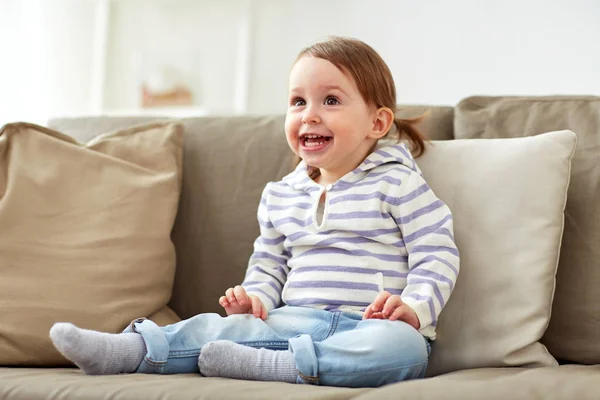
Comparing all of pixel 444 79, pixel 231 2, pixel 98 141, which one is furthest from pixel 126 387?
pixel 231 2

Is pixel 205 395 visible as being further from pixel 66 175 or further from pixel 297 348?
pixel 66 175

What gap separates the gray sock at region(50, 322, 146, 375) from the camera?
1124 mm

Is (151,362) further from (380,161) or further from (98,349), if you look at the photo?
(380,161)

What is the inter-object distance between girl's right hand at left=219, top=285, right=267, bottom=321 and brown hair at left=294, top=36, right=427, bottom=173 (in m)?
0.44

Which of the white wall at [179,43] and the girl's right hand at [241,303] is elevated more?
the white wall at [179,43]

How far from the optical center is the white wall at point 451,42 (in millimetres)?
2684

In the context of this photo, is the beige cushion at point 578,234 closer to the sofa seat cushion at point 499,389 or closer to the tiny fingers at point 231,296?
the sofa seat cushion at point 499,389

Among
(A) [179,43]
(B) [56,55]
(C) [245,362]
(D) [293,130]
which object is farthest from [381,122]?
(B) [56,55]

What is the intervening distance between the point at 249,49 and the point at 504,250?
198 cm

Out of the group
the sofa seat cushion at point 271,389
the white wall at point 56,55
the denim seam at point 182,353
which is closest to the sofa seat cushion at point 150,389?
the sofa seat cushion at point 271,389

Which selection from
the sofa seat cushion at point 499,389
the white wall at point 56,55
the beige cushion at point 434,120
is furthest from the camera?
the white wall at point 56,55

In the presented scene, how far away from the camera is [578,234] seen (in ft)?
4.71

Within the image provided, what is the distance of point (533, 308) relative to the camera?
1345mm

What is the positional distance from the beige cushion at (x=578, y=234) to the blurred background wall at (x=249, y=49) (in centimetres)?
119
